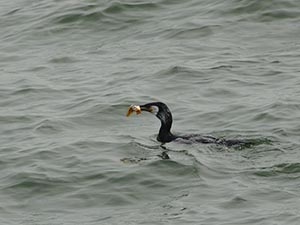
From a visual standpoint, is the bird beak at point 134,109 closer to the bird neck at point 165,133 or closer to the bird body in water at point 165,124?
the bird body in water at point 165,124

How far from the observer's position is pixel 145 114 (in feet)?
55.4

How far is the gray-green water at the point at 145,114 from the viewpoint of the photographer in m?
12.6

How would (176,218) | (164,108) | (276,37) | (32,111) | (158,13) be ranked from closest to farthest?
(176,218) < (164,108) < (32,111) < (276,37) < (158,13)

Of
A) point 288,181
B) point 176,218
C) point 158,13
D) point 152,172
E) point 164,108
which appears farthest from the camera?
point 158,13

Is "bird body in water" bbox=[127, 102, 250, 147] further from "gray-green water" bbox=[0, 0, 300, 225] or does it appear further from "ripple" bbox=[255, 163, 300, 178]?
"ripple" bbox=[255, 163, 300, 178]

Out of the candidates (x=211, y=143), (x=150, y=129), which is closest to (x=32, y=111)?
(x=150, y=129)

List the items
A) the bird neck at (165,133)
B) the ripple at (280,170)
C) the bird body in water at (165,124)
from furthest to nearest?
1. the bird neck at (165,133)
2. the bird body in water at (165,124)
3. the ripple at (280,170)

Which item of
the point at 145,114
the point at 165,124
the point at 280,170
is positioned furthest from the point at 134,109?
the point at 280,170

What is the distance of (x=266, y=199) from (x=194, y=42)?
7.79 m

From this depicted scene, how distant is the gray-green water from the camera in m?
12.6

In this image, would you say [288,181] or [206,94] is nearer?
[288,181]

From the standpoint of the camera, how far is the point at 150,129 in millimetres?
16109

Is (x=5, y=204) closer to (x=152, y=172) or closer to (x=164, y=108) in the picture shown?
(x=152, y=172)

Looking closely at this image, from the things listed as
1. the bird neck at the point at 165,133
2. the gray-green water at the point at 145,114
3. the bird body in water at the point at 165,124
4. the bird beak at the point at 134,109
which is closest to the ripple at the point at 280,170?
the gray-green water at the point at 145,114
